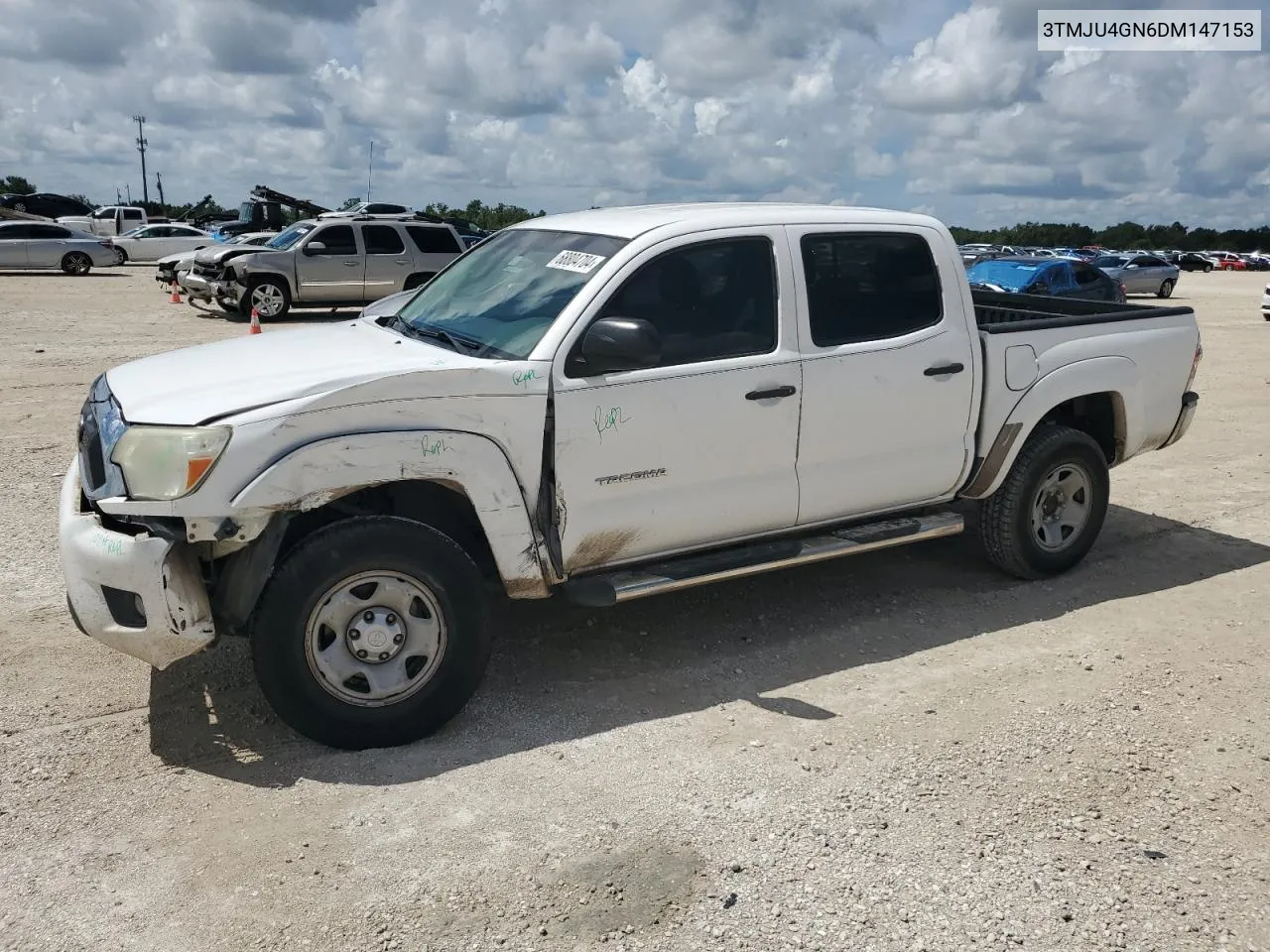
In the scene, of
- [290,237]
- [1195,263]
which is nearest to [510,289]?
[290,237]

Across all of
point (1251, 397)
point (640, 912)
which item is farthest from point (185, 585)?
point (1251, 397)

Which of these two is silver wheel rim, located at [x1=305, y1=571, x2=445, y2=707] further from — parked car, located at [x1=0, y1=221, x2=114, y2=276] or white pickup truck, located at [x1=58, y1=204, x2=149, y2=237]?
white pickup truck, located at [x1=58, y1=204, x2=149, y2=237]

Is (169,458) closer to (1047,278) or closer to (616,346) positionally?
(616,346)

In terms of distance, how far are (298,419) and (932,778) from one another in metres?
2.54

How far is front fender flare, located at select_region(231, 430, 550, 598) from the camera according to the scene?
3699 mm

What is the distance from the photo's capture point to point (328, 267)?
19062 millimetres

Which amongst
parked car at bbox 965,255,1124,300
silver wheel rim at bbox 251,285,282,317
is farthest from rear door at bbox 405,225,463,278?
parked car at bbox 965,255,1124,300

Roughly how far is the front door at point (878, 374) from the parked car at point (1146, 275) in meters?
29.0

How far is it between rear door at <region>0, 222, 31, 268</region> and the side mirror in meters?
29.8

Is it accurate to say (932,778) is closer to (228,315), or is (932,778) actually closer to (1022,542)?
(1022,542)

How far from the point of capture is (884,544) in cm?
513

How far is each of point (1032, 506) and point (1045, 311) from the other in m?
1.58

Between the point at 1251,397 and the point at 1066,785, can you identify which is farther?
the point at 1251,397

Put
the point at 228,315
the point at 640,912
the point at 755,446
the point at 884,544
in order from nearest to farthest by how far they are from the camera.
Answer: the point at 640,912, the point at 755,446, the point at 884,544, the point at 228,315
